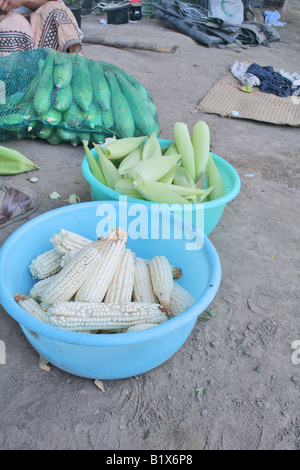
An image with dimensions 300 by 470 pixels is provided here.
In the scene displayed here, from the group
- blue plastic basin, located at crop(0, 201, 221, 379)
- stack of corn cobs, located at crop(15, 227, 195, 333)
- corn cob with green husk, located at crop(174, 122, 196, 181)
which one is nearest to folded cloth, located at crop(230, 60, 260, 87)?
corn cob with green husk, located at crop(174, 122, 196, 181)

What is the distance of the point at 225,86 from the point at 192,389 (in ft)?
15.3

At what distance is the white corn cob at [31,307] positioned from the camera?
1473 mm

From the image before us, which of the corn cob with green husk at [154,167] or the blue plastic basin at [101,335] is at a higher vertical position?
the corn cob with green husk at [154,167]

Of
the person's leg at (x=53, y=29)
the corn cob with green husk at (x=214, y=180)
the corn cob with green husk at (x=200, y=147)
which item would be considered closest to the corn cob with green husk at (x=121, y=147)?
the corn cob with green husk at (x=200, y=147)

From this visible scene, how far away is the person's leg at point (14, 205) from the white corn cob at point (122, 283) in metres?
1.07

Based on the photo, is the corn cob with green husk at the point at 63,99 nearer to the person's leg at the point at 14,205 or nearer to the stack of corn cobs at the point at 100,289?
the person's leg at the point at 14,205

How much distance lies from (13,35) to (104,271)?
10.9 ft

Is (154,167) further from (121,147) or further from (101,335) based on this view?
(101,335)

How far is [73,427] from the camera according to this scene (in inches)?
55.9

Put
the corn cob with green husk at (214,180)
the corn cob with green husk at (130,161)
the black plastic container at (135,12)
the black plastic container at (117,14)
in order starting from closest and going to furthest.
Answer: the corn cob with green husk at (130,161) → the corn cob with green husk at (214,180) → the black plastic container at (117,14) → the black plastic container at (135,12)

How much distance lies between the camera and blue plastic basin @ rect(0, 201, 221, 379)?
1249 millimetres

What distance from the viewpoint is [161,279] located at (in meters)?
1.64
